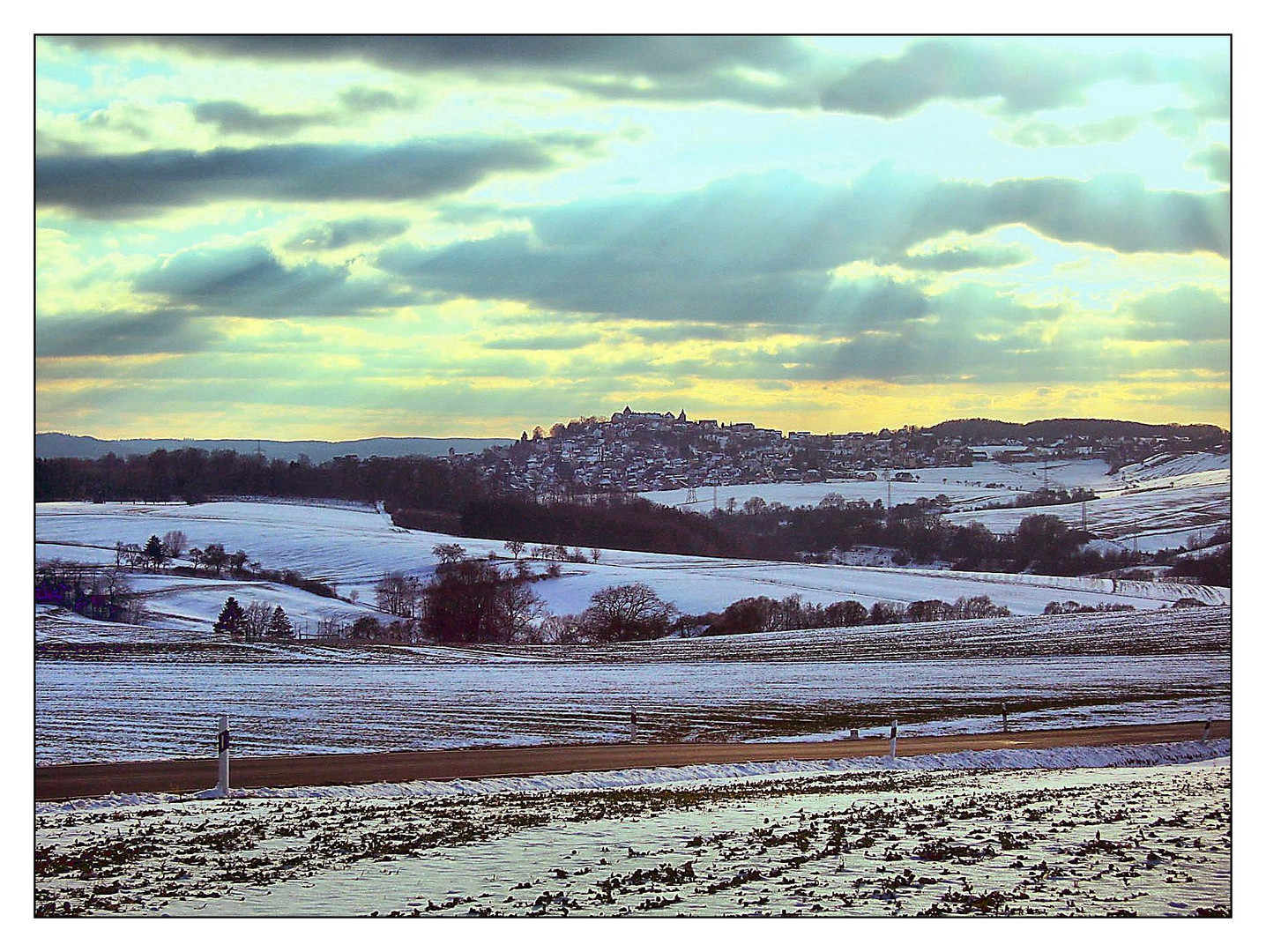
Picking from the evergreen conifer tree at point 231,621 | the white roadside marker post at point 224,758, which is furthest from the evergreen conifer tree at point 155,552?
the white roadside marker post at point 224,758

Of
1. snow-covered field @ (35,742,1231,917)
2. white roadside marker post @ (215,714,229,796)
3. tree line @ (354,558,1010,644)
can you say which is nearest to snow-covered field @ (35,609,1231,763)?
tree line @ (354,558,1010,644)

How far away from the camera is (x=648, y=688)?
64.4ft

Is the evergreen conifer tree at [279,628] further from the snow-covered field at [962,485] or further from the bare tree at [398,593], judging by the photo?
the snow-covered field at [962,485]

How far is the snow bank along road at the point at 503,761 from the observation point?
11.8 m

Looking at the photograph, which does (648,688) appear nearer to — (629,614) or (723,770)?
(629,614)

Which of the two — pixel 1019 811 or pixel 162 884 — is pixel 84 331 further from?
pixel 1019 811

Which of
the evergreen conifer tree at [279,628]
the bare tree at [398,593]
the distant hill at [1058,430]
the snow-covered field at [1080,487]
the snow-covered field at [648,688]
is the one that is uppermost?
the distant hill at [1058,430]

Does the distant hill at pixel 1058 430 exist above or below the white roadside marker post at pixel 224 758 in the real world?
above

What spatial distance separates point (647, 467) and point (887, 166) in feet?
25.4

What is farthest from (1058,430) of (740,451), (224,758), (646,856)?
(224,758)

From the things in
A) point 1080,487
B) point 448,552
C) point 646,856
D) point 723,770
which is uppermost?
point 1080,487

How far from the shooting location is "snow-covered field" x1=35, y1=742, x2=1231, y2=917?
25.6ft

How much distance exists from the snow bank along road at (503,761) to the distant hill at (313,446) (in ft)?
16.0

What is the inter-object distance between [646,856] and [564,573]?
48.0 ft
